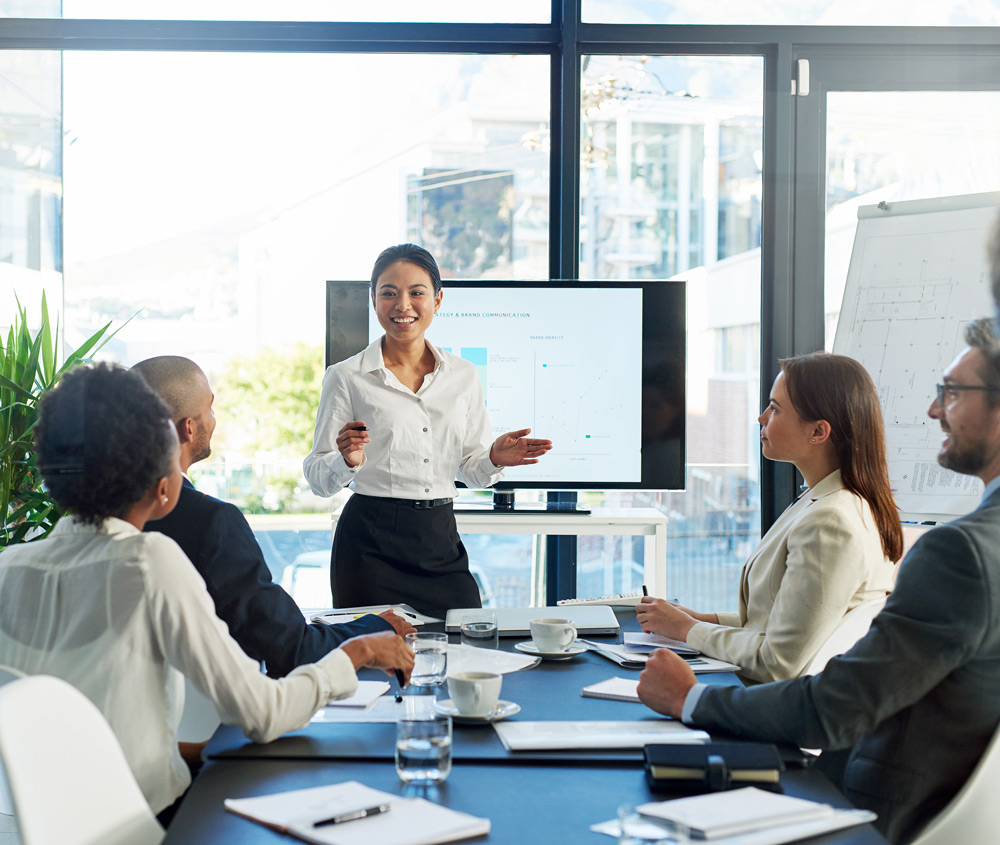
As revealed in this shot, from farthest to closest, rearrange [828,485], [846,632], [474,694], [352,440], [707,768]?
1. [352,440]
2. [828,485]
3. [846,632]
4. [474,694]
5. [707,768]

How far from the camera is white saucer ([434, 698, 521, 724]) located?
1.48 m

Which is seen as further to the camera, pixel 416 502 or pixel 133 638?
pixel 416 502

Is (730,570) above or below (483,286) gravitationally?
below

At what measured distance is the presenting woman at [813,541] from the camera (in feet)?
6.14

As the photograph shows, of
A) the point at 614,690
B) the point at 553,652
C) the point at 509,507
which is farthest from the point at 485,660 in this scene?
the point at 509,507

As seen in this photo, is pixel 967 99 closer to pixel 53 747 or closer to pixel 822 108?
pixel 822 108

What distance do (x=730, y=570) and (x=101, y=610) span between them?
3357 millimetres

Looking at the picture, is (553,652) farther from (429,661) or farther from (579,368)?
(579,368)

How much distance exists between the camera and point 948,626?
1.34 metres

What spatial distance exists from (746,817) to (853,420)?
46.6 inches

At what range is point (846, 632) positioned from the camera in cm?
194

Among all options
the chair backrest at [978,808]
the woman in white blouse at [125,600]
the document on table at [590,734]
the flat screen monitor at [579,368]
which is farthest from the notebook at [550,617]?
the flat screen monitor at [579,368]

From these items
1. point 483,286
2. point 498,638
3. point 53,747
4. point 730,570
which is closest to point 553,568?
point 730,570

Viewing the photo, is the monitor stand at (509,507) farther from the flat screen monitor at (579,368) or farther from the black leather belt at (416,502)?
the black leather belt at (416,502)
